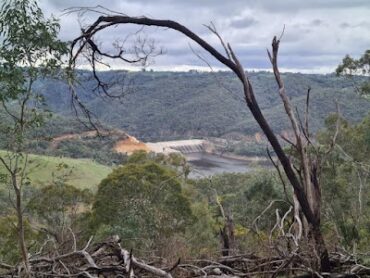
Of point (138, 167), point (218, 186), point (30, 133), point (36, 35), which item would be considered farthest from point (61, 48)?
point (218, 186)

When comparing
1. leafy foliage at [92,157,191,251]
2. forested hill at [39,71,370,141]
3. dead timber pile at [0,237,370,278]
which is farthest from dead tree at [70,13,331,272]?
forested hill at [39,71,370,141]

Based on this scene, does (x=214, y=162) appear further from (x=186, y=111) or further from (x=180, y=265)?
(x=180, y=265)

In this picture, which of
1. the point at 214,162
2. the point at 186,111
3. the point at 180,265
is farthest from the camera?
the point at 186,111

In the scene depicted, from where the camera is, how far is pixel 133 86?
554 centimetres

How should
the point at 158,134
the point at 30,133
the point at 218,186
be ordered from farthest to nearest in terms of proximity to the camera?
the point at 158,134 → the point at 218,186 → the point at 30,133

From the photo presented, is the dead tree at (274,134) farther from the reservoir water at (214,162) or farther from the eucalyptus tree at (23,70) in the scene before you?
the reservoir water at (214,162)

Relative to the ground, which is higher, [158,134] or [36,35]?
[36,35]

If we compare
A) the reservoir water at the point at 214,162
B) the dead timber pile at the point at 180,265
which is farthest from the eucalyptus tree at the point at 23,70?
the reservoir water at the point at 214,162

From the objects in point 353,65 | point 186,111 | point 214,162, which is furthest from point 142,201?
point 186,111

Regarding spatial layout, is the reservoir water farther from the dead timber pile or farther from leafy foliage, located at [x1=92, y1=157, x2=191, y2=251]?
the dead timber pile

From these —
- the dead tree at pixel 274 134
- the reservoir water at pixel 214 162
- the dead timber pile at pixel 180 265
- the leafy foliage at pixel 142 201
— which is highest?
the dead tree at pixel 274 134

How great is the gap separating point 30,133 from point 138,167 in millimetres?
12252

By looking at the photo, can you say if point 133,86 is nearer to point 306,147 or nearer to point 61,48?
point 61,48

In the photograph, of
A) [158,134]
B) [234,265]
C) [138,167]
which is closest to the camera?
[234,265]
